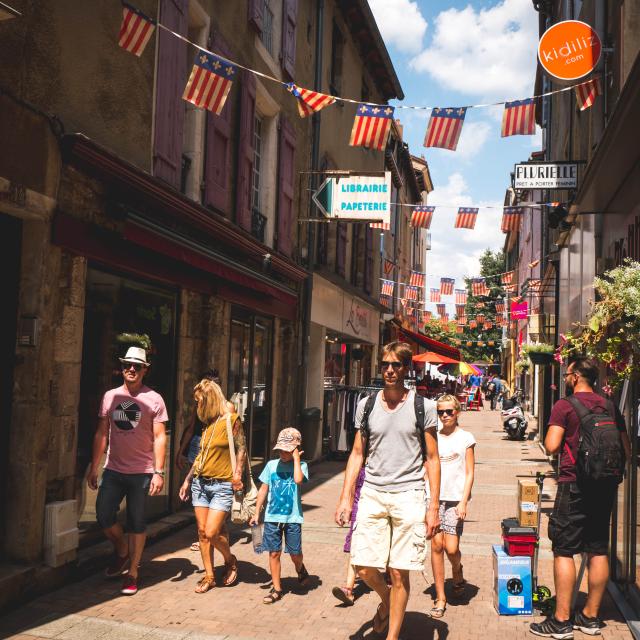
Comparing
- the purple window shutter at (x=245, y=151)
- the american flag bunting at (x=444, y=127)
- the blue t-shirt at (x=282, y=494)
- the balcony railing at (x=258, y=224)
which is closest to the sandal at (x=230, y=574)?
the blue t-shirt at (x=282, y=494)

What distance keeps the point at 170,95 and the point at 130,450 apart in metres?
4.50

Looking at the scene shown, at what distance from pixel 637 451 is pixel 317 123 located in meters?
11.8

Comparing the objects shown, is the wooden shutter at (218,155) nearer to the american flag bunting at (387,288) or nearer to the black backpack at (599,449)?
the black backpack at (599,449)

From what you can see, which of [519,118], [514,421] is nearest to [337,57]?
[519,118]

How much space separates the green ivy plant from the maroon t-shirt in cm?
20

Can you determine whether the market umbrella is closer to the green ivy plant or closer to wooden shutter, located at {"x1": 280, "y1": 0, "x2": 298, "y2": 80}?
wooden shutter, located at {"x1": 280, "y1": 0, "x2": 298, "y2": 80}

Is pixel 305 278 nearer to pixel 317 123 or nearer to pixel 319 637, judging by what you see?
pixel 317 123

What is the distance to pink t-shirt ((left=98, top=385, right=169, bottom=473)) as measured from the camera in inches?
247

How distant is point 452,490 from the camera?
6.17m

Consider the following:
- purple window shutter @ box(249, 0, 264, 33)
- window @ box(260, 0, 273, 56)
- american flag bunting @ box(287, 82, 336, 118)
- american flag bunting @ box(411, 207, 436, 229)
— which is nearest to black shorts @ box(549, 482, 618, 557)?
american flag bunting @ box(287, 82, 336, 118)

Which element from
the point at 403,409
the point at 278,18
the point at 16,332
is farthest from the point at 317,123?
the point at 403,409

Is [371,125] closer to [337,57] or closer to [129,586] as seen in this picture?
[337,57]

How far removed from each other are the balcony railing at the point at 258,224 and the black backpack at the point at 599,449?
816 centimetres

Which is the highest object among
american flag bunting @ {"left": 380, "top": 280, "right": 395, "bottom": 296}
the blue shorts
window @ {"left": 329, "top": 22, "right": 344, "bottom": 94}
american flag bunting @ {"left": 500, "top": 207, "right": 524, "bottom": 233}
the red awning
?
window @ {"left": 329, "top": 22, "right": 344, "bottom": 94}
